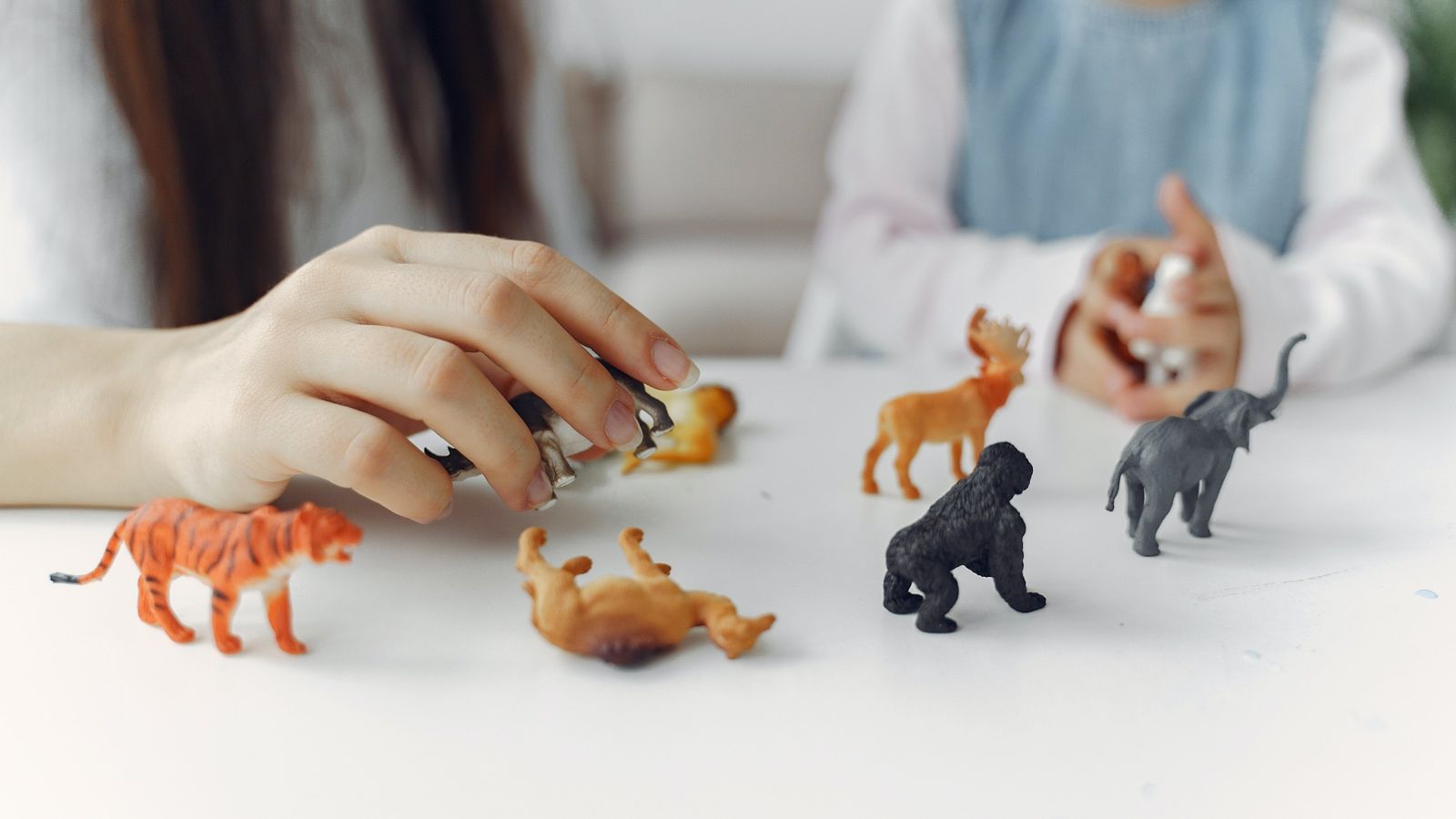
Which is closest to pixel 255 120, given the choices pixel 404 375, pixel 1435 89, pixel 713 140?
pixel 404 375

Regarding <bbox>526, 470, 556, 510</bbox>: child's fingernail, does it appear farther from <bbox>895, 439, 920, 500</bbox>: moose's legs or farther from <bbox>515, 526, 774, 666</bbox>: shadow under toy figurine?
<bbox>895, 439, 920, 500</bbox>: moose's legs

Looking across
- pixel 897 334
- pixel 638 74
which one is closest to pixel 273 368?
pixel 897 334

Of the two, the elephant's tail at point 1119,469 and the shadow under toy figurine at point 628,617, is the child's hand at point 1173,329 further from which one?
the shadow under toy figurine at point 628,617

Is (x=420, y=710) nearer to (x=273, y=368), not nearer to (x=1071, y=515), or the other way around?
(x=273, y=368)

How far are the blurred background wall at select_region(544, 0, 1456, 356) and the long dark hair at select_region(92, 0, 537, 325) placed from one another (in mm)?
953

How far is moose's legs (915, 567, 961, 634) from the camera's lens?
44cm

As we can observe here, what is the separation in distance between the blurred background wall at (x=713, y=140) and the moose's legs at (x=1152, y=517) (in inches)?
60.9

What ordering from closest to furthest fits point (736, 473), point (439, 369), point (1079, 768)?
point (1079, 768), point (439, 369), point (736, 473)

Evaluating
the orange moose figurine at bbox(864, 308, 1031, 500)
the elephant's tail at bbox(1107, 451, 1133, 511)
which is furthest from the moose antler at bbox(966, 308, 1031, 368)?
the elephant's tail at bbox(1107, 451, 1133, 511)

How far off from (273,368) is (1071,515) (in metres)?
0.41

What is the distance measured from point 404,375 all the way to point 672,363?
0.13m

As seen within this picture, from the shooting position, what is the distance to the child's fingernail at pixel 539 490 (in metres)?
0.53

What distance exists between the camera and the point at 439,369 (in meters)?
0.49

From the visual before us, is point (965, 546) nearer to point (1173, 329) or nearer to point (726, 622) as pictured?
point (726, 622)
